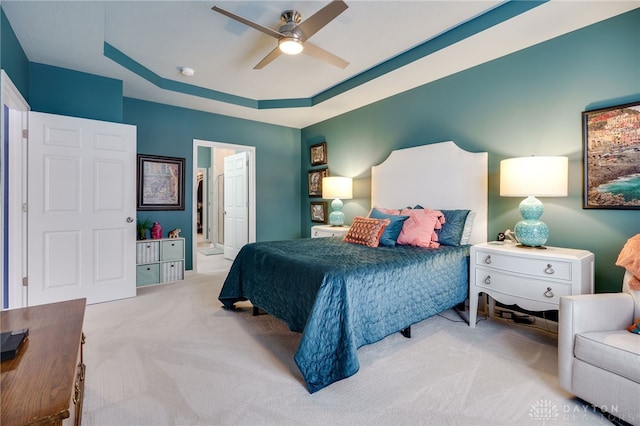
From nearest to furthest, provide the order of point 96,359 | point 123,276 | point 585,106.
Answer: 1. point 96,359
2. point 585,106
3. point 123,276

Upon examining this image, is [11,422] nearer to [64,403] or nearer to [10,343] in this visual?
[64,403]

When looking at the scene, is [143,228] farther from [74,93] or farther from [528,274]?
[528,274]

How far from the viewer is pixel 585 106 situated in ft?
7.98

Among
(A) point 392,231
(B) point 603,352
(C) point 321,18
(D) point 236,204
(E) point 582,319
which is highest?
(C) point 321,18

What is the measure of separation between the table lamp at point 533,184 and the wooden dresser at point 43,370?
2912 millimetres

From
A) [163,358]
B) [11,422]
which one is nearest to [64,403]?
[11,422]

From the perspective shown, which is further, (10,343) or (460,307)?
(460,307)

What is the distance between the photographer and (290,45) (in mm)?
2422

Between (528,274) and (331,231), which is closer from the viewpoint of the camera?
(528,274)

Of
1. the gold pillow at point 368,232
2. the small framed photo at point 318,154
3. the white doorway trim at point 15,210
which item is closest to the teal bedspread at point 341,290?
the gold pillow at point 368,232

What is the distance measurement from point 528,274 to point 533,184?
70 cm

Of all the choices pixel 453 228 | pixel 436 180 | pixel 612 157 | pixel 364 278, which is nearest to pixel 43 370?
pixel 364 278

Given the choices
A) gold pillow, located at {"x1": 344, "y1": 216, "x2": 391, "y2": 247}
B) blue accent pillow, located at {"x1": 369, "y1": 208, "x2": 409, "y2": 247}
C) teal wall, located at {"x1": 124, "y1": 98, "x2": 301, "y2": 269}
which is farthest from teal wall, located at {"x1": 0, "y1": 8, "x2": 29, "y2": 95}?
blue accent pillow, located at {"x1": 369, "y1": 208, "x2": 409, "y2": 247}

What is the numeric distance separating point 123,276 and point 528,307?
4.06 metres
